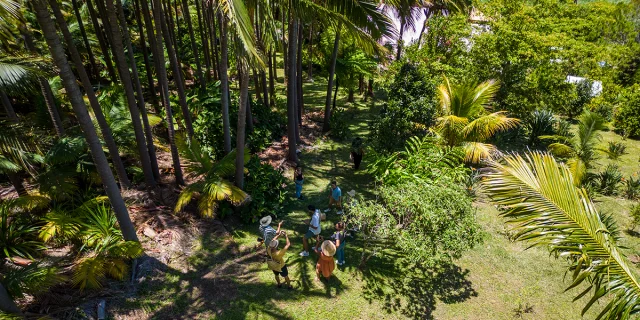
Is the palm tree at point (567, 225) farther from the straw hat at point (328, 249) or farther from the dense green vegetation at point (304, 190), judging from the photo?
the straw hat at point (328, 249)

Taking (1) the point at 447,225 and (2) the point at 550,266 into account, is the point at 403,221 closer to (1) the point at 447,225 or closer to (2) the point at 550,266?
(1) the point at 447,225

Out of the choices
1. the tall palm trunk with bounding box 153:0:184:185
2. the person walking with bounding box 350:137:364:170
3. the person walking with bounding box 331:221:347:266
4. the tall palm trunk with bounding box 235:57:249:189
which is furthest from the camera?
the person walking with bounding box 350:137:364:170

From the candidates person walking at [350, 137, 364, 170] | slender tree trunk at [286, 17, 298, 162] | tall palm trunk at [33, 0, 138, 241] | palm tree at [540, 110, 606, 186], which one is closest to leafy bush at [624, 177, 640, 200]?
palm tree at [540, 110, 606, 186]

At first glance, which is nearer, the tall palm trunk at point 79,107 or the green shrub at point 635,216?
the tall palm trunk at point 79,107

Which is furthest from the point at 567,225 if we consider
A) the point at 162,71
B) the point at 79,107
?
the point at 162,71

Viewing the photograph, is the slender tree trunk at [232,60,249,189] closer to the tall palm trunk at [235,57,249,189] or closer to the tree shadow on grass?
the tall palm trunk at [235,57,249,189]

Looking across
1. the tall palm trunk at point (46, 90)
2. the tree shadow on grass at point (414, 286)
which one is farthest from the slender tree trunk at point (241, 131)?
the tall palm trunk at point (46, 90)
